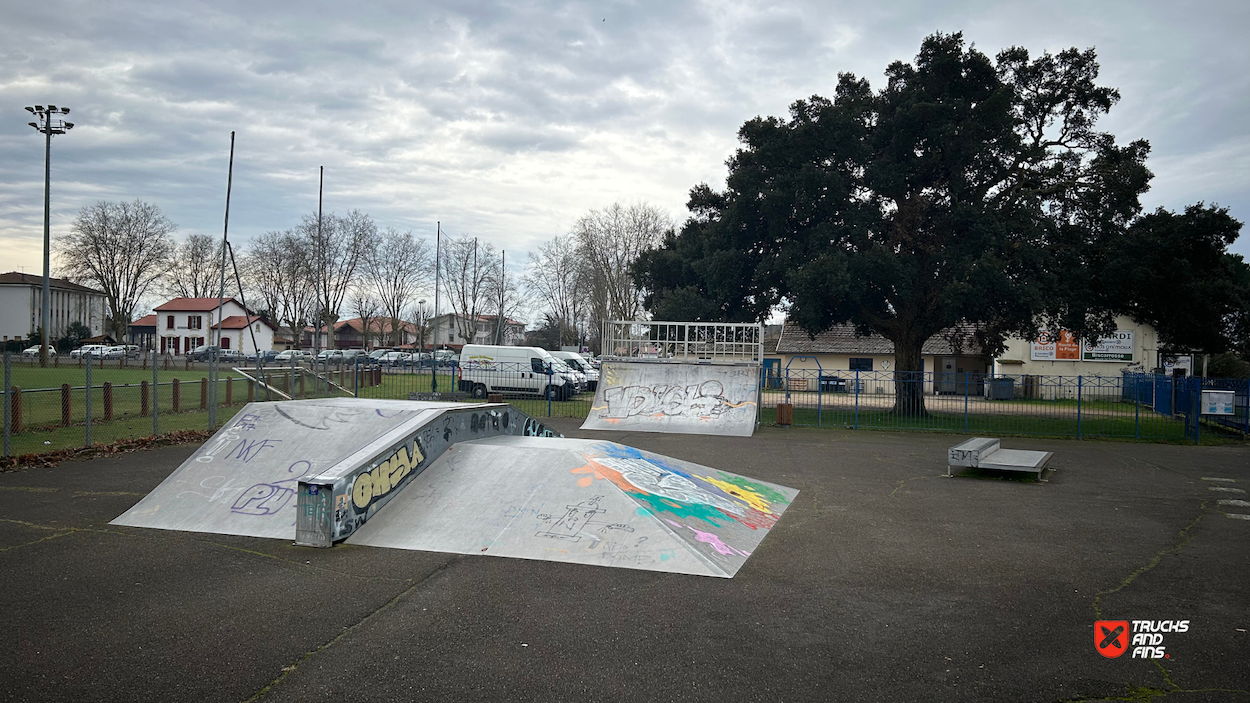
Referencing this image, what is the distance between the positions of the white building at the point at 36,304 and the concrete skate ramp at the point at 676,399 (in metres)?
77.7

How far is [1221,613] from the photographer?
547 centimetres

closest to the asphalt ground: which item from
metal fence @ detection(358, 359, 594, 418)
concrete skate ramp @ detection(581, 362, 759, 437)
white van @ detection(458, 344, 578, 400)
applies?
concrete skate ramp @ detection(581, 362, 759, 437)

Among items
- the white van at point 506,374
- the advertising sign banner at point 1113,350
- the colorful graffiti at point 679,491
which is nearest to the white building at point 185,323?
the white van at point 506,374

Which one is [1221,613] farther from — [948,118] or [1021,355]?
[1021,355]

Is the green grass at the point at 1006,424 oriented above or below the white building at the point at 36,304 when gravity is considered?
below

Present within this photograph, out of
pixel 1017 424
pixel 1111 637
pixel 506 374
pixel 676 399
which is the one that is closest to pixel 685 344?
pixel 676 399

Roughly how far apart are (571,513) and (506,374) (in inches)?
814

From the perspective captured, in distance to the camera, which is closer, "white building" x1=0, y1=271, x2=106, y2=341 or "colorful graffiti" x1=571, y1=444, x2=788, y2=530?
"colorful graffiti" x1=571, y1=444, x2=788, y2=530

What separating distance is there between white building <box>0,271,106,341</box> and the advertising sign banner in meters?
89.1

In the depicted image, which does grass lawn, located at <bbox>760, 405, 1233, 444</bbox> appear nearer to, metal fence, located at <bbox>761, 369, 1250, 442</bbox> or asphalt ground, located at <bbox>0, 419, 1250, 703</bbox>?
metal fence, located at <bbox>761, 369, 1250, 442</bbox>

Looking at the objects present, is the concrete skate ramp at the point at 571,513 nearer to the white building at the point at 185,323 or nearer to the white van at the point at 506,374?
the white van at the point at 506,374

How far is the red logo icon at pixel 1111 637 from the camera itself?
15.5 feet

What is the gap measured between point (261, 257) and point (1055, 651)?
256 feet

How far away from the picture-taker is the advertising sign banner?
3719 centimetres
